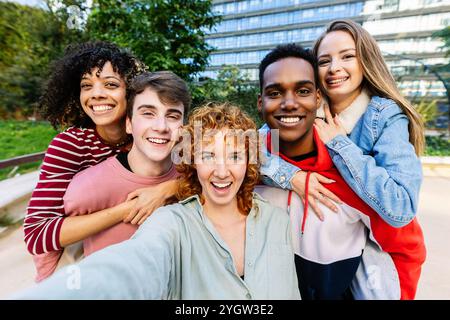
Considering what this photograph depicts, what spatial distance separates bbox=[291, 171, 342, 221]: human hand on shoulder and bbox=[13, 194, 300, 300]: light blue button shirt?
122 millimetres

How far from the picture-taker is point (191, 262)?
854 millimetres

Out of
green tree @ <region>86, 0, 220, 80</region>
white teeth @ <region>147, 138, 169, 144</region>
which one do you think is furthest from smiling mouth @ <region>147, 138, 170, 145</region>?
green tree @ <region>86, 0, 220, 80</region>

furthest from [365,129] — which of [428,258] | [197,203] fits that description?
[428,258]

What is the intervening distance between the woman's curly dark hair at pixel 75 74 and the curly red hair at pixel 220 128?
0.49 meters

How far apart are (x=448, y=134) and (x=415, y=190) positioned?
40.3 feet

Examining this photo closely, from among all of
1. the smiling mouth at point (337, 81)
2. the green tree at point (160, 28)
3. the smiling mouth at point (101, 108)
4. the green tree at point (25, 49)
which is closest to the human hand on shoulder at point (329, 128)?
the smiling mouth at point (337, 81)

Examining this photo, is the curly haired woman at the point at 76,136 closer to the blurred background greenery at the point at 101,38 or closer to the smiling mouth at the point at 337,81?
the blurred background greenery at the point at 101,38

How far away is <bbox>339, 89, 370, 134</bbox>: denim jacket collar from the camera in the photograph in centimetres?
111

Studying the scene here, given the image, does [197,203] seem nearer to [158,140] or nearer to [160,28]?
[158,140]

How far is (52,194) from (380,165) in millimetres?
1296

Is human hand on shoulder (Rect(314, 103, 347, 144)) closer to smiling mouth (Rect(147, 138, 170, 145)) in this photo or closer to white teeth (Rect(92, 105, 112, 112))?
smiling mouth (Rect(147, 138, 170, 145))

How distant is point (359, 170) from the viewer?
905 mm
